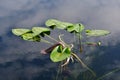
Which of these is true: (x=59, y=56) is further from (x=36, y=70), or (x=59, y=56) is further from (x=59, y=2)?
(x=59, y=2)

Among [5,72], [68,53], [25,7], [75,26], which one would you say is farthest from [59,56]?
[25,7]

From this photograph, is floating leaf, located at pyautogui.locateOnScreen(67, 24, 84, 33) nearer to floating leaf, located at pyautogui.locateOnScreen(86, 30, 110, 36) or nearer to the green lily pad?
floating leaf, located at pyautogui.locateOnScreen(86, 30, 110, 36)

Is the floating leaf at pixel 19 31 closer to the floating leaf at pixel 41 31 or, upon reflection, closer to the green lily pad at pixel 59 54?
the floating leaf at pixel 41 31

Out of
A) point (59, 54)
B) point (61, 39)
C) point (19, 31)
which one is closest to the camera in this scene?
point (59, 54)

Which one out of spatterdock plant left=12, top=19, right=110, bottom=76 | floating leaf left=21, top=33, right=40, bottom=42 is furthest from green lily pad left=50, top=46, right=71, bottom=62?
floating leaf left=21, top=33, right=40, bottom=42

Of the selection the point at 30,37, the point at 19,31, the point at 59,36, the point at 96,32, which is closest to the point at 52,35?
the point at 59,36

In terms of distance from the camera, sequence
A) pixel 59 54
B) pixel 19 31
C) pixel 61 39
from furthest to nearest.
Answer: pixel 19 31, pixel 61 39, pixel 59 54

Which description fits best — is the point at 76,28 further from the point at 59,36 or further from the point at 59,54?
the point at 59,54
